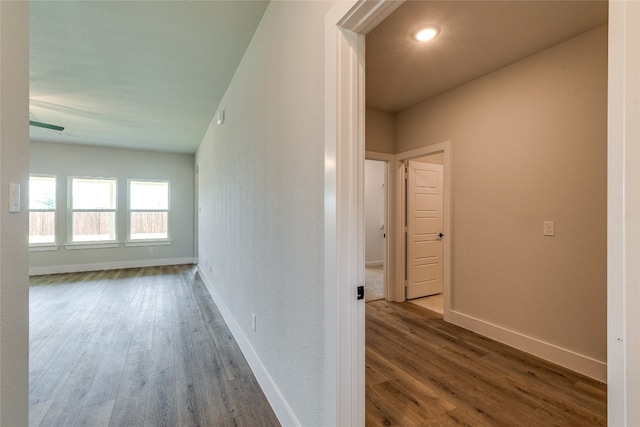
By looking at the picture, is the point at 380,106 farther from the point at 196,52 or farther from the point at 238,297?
the point at 238,297

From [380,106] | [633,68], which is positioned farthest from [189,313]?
[633,68]

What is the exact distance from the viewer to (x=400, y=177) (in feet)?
13.0

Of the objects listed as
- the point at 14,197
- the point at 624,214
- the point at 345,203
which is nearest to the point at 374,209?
the point at 345,203

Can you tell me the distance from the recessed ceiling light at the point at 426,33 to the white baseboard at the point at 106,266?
267 inches

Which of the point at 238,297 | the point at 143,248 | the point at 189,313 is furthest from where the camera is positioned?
the point at 143,248

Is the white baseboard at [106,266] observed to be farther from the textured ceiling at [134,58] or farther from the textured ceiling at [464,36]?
the textured ceiling at [464,36]

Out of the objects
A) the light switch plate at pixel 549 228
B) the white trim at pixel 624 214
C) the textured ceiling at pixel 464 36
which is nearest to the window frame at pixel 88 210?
the textured ceiling at pixel 464 36

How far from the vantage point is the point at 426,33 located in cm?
220

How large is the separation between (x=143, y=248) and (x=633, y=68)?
A: 7777 mm

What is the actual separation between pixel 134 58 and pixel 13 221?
2.11 metres

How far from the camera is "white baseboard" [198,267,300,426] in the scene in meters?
1.66

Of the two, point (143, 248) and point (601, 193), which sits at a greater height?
point (601, 193)

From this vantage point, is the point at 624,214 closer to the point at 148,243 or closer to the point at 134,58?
the point at 134,58

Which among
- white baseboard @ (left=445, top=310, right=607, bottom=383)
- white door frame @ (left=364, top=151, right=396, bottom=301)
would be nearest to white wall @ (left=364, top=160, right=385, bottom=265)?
white door frame @ (left=364, top=151, right=396, bottom=301)
